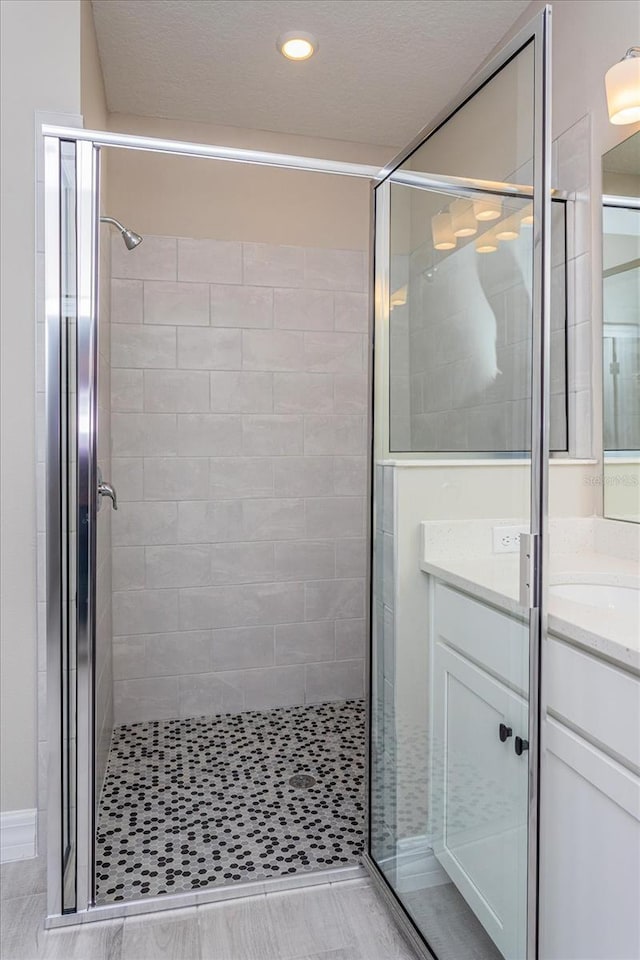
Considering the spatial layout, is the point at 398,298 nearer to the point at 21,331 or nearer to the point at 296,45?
the point at 21,331

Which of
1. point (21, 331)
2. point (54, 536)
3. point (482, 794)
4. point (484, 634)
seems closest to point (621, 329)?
point (484, 634)

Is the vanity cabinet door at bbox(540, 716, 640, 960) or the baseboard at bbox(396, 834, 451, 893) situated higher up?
the vanity cabinet door at bbox(540, 716, 640, 960)

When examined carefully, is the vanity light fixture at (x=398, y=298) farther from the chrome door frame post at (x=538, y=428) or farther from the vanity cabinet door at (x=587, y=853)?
the vanity cabinet door at (x=587, y=853)

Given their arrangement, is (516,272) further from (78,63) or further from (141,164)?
(141,164)

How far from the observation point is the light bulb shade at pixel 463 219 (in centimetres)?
138

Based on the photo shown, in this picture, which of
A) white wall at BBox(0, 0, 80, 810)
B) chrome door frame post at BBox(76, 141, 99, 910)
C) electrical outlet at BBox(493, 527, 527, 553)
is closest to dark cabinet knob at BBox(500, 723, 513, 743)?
electrical outlet at BBox(493, 527, 527, 553)

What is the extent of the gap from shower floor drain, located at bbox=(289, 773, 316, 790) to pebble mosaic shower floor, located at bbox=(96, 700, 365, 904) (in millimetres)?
11

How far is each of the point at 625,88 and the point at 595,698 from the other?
1.53 metres

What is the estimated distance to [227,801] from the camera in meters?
2.25

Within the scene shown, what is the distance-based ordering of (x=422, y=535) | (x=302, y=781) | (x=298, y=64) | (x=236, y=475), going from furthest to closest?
Result: (x=236, y=475), (x=298, y=64), (x=302, y=781), (x=422, y=535)

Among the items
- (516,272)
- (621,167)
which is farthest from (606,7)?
(516,272)

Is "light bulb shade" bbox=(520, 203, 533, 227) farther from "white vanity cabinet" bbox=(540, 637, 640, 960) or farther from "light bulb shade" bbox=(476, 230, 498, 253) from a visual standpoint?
"white vanity cabinet" bbox=(540, 637, 640, 960)

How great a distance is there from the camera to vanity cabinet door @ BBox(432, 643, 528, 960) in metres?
1.26

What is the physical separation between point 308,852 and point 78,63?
2.44 meters
